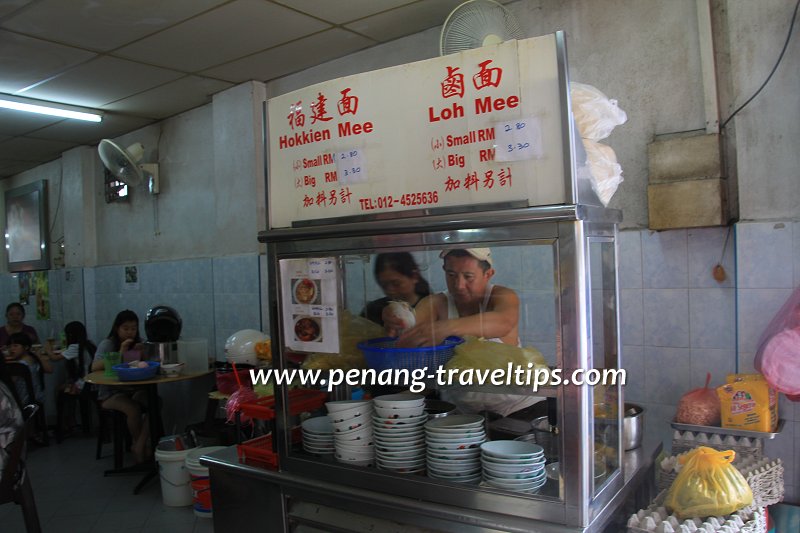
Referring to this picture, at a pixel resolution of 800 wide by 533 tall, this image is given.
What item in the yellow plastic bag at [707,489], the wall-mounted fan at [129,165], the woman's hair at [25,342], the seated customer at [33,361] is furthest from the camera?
the woman's hair at [25,342]

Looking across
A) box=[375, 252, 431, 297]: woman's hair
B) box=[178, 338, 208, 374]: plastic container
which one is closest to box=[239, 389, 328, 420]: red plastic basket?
box=[375, 252, 431, 297]: woman's hair

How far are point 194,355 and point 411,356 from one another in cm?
336

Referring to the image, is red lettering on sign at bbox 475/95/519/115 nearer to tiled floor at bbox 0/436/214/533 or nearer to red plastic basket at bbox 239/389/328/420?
red plastic basket at bbox 239/389/328/420

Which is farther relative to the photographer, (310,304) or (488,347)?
(310,304)

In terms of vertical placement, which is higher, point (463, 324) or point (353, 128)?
point (353, 128)

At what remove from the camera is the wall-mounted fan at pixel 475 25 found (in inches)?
107

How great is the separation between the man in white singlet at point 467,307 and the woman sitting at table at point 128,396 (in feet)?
11.8

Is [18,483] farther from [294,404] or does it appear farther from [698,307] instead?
[698,307]

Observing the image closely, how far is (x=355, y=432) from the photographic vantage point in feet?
6.36

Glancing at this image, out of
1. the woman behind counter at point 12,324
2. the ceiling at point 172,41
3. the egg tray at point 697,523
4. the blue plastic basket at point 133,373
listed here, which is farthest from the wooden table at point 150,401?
the egg tray at point 697,523

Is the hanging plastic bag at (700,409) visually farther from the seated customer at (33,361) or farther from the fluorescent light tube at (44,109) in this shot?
the seated customer at (33,361)

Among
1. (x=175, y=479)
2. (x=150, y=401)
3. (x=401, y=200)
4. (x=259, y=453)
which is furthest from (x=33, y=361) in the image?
(x=401, y=200)

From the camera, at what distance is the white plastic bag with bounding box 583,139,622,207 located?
1.69 m

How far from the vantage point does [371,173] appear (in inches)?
72.3
